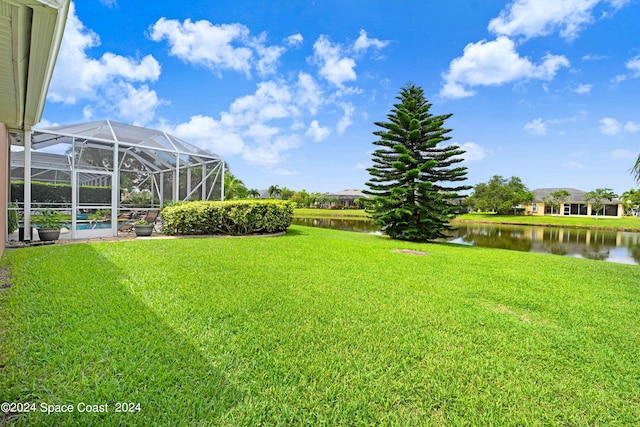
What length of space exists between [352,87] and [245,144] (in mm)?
9666

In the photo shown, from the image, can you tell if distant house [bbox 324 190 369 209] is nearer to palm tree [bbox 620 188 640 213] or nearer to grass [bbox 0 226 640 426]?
palm tree [bbox 620 188 640 213]

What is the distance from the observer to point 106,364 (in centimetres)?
223

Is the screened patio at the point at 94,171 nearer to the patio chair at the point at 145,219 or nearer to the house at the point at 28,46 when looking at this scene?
the patio chair at the point at 145,219

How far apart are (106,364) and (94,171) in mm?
9141

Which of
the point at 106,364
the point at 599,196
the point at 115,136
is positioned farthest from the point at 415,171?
the point at 599,196

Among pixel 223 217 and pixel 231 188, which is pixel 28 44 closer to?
pixel 223 217

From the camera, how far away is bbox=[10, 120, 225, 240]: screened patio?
831 cm

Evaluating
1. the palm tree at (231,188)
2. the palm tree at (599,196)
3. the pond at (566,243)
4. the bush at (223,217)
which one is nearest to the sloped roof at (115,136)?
the bush at (223,217)

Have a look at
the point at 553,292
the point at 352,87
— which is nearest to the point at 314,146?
the point at 352,87

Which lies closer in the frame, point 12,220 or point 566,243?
point 12,220

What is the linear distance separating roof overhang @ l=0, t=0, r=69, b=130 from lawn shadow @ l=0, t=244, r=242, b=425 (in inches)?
102

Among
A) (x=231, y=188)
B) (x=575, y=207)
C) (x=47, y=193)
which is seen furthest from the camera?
(x=575, y=207)

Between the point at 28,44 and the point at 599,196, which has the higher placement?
the point at 599,196

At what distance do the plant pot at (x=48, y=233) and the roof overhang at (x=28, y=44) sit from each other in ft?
16.3
